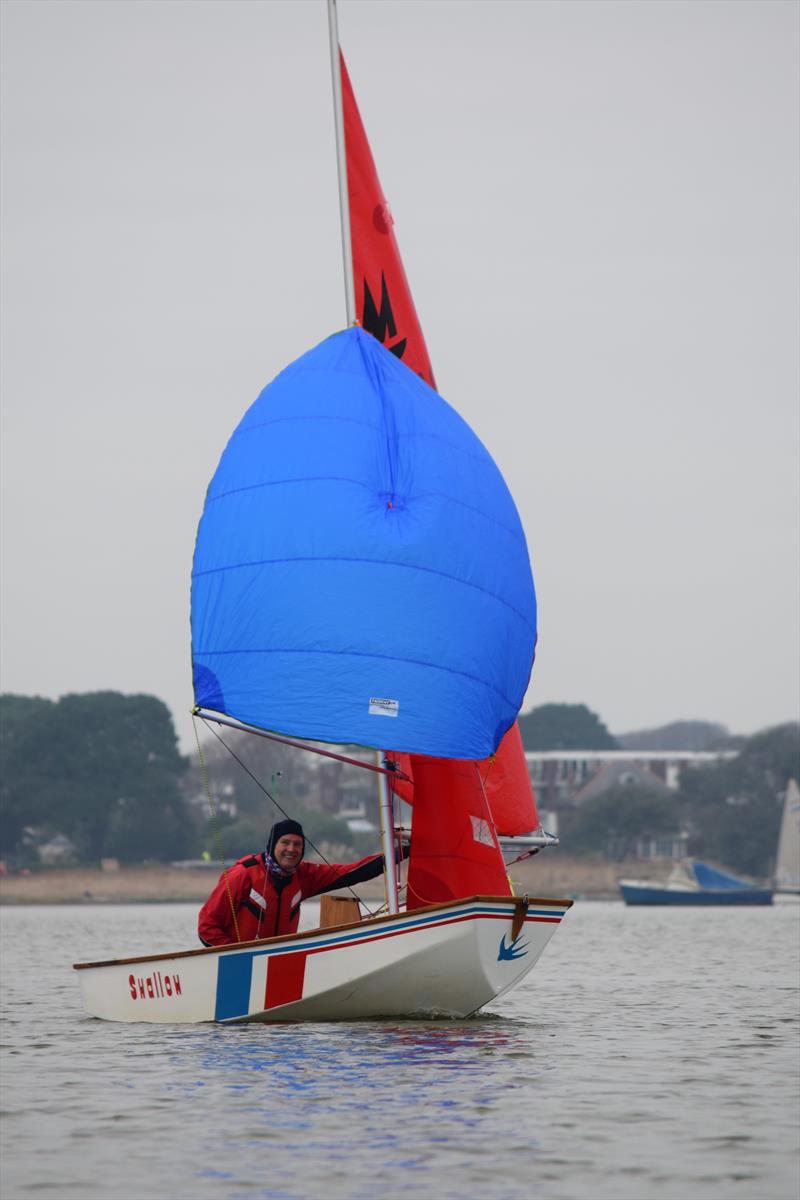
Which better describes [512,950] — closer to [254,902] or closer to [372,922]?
[372,922]

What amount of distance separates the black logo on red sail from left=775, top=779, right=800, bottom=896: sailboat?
57139 mm

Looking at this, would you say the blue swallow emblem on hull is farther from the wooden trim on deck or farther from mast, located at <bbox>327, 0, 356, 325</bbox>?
mast, located at <bbox>327, 0, 356, 325</bbox>

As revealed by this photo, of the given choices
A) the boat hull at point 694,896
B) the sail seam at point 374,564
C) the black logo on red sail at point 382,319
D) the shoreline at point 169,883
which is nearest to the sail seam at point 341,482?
the sail seam at point 374,564

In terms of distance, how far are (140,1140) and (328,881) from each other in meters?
5.68

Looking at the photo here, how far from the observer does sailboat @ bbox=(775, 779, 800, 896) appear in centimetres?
7350

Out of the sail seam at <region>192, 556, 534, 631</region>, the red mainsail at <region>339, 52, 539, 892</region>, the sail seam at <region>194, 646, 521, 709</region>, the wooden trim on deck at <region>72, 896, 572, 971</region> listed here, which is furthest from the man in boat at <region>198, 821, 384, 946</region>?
the sail seam at <region>192, 556, 534, 631</region>

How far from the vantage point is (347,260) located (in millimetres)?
17484

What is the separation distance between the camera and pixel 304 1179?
872 centimetres

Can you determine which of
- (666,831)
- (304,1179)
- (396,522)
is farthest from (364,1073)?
(666,831)

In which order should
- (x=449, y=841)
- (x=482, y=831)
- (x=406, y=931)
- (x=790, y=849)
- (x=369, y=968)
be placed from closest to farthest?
(x=406, y=931), (x=369, y=968), (x=449, y=841), (x=482, y=831), (x=790, y=849)

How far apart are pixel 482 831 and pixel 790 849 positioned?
61798 mm

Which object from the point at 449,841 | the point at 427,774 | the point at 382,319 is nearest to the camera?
the point at 449,841

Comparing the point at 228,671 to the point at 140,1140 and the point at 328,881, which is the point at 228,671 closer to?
the point at 328,881

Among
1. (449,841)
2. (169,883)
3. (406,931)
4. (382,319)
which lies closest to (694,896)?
(169,883)
